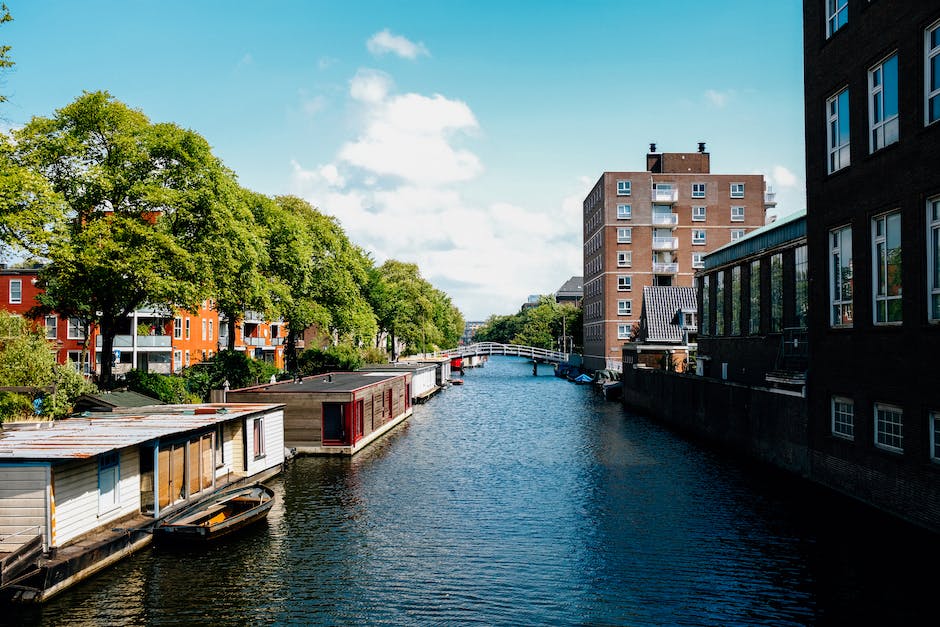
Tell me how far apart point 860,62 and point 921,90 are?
450 centimetres

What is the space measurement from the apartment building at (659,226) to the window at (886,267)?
Answer: 295ft

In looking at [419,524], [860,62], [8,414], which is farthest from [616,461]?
[8,414]

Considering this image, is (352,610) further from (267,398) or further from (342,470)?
(267,398)

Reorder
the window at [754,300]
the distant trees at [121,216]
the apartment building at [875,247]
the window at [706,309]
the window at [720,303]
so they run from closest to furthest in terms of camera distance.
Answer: the apartment building at [875,247] → the distant trees at [121,216] → the window at [754,300] → the window at [720,303] → the window at [706,309]

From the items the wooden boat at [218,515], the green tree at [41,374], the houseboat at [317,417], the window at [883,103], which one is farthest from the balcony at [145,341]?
the window at [883,103]

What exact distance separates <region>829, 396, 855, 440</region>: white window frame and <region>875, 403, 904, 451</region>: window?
1.58 meters

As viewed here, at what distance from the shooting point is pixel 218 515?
1003 inches

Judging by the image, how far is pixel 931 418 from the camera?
22078 millimetres

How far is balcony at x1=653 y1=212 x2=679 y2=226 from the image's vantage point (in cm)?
11619

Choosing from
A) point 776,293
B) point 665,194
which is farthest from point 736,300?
point 665,194

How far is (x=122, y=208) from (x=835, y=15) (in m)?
39.7

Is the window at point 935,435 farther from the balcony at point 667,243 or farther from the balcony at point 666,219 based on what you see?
the balcony at point 666,219

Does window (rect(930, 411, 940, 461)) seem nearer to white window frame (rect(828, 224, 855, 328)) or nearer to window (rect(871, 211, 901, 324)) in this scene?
window (rect(871, 211, 901, 324))

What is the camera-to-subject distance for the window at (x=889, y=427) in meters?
23.8
